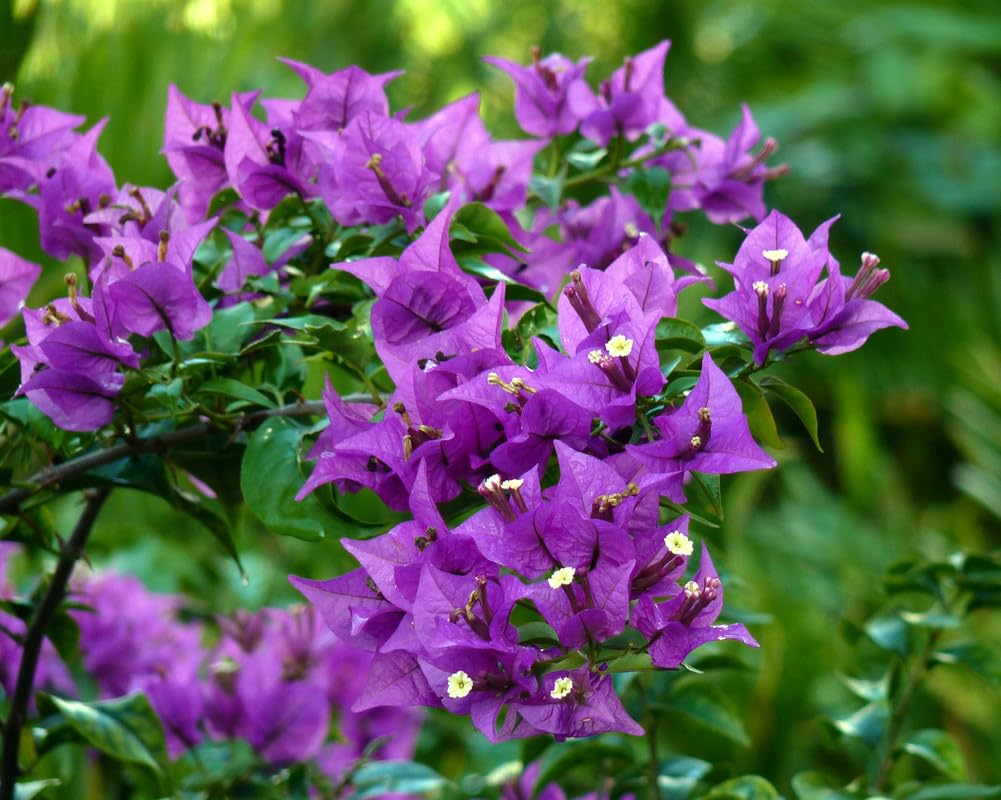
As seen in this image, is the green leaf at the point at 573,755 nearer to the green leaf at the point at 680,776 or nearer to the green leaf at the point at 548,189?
the green leaf at the point at 680,776

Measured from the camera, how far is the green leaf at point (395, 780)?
2.81 ft

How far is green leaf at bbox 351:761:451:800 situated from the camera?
857 mm

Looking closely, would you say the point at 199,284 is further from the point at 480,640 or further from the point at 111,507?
the point at 111,507

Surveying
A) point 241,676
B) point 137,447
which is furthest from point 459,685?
point 241,676

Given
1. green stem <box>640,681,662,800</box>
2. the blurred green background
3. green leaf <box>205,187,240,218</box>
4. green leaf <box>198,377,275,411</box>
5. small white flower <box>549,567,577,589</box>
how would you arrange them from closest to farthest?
small white flower <box>549,567,577,589</box>, green leaf <box>198,377,275,411</box>, green leaf <box>205,187,240,218</box>, green stem <box>640,681,662,800</box>, the blurred green background

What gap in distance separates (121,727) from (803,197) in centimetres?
417

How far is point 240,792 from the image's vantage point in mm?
873

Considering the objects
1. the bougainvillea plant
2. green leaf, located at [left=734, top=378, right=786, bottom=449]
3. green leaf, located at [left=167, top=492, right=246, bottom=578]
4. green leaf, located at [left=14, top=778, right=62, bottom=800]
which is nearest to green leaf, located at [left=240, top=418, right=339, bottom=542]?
the bougainvillea plant

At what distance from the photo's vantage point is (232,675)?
943mm

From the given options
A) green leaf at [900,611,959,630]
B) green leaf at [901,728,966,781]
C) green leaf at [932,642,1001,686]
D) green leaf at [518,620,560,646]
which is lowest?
green leaf at [901,728,966,781]

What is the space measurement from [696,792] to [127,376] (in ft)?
1.62

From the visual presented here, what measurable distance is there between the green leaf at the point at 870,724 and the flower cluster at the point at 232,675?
1.06 feet

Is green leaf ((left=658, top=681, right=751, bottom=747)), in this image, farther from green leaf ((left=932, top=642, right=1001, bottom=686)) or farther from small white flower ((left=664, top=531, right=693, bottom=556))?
small white flower ((left=664, top=531, right=693, bottom=556))

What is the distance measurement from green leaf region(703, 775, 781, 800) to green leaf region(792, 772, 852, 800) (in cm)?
7
